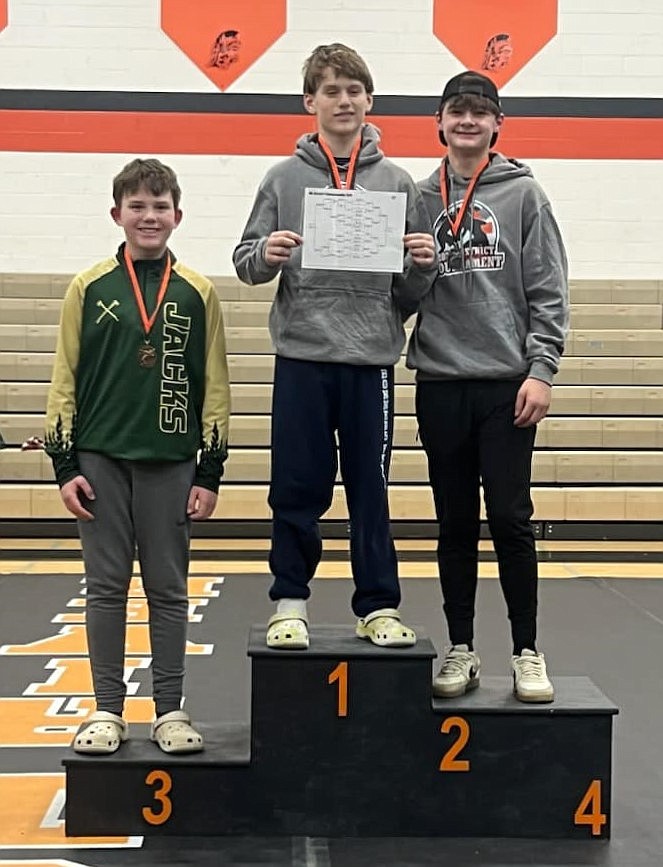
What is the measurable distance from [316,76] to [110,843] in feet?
5.14

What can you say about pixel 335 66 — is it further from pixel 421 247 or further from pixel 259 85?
pixel 259 85

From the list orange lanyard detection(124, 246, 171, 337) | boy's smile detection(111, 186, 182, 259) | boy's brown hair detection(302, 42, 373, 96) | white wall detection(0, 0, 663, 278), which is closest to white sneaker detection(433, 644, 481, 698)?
orange lanyard detection(124, 246, 171, 337)

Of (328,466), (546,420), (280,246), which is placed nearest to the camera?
(280,246)

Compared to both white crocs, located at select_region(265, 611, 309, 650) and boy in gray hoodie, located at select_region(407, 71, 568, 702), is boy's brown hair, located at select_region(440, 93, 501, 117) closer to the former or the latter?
boy in gray hoodie, located at select_region(407, 71, 568, 702)

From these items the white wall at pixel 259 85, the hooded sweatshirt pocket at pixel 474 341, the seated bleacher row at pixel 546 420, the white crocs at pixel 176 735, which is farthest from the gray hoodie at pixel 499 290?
the white wall at pixel 259 85

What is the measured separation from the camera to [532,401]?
213cm

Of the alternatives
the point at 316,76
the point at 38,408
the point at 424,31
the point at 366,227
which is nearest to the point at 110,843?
the point at 366,227

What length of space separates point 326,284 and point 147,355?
15.3 inches

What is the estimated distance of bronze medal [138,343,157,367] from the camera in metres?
2.10

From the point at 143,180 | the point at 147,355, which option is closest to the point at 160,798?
the point at 147,355

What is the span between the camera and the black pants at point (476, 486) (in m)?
2.19

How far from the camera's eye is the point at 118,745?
6.93ft

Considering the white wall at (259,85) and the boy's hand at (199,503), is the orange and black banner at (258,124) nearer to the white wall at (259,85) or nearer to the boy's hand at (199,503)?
the white wall at (259,85)

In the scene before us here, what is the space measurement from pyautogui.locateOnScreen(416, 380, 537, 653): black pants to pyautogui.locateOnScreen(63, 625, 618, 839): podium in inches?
8.4
